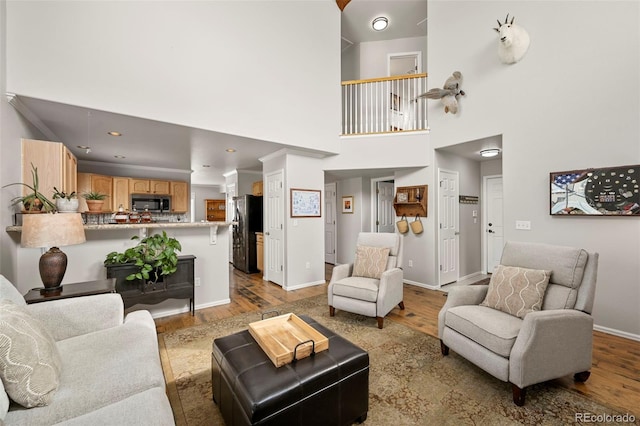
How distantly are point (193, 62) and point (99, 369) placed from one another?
10.6 feet

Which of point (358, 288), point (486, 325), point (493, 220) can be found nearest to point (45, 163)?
point (358, 288)

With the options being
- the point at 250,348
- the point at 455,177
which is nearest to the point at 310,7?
the point at 455,177

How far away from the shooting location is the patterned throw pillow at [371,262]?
10.6 feet

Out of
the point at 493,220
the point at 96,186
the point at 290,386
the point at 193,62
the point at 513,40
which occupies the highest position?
the point at 513,40

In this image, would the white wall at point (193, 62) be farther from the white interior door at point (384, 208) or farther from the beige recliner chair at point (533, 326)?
the beige recliner chair at point (533, 326)

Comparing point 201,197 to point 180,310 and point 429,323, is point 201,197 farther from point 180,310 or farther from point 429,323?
point 429,323

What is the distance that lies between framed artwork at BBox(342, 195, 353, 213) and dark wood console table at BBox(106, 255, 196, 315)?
3764 millimetres

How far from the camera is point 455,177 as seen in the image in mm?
4734

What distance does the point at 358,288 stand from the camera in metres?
2.95

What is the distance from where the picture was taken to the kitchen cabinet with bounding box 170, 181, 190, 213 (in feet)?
20.6

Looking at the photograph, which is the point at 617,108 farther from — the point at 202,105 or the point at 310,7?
the point at 202,105

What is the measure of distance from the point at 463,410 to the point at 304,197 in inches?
136

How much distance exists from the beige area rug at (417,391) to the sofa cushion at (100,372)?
0.54 m

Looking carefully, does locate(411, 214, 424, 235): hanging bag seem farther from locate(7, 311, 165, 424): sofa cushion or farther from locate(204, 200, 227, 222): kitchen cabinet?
locate(204, 200, 227, 222): kitchen cabinet
